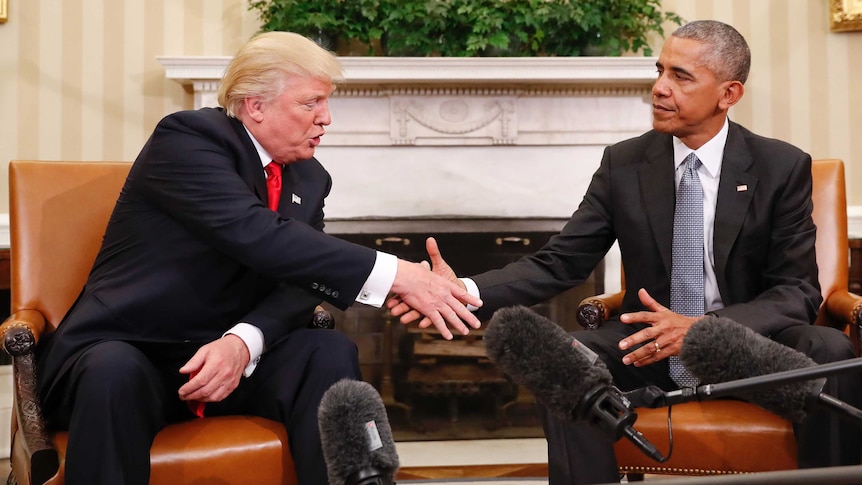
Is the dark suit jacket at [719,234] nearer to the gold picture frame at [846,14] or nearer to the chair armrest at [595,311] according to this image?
the chair armrest at [595,311]

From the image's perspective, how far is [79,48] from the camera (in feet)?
13.0

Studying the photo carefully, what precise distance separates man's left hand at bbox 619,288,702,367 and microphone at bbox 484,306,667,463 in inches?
35.8

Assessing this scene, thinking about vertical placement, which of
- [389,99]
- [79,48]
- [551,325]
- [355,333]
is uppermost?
[79,48]

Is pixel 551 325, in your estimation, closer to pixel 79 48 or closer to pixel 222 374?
pixel 222 374

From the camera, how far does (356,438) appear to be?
1.10 m

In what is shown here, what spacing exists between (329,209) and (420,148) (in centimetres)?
51

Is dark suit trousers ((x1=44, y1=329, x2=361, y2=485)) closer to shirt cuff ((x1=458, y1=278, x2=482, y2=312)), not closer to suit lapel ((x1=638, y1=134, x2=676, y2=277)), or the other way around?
shirt cuff ((x1=458, y1=278, x2=482, y2=312))

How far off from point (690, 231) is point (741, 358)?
4.27 feet

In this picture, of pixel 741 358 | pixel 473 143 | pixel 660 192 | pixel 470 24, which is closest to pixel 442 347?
pixel 473 143

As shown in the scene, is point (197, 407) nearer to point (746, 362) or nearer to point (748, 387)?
point (746, 362)

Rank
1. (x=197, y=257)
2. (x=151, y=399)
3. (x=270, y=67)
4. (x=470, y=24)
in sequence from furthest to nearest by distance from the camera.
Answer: (x=470, y=24) < (x=270, y=67) < (x=197, y=257) < (x=151, y=399)

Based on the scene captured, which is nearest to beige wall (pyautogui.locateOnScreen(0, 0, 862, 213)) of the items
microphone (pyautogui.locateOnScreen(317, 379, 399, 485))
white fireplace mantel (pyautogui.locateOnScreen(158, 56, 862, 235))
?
white fireplace mantel (pyautogui.locateOnScreen(158, 56, 862, 235))

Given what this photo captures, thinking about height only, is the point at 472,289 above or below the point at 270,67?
below

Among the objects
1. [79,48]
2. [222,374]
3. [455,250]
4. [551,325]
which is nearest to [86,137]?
[79,48]
